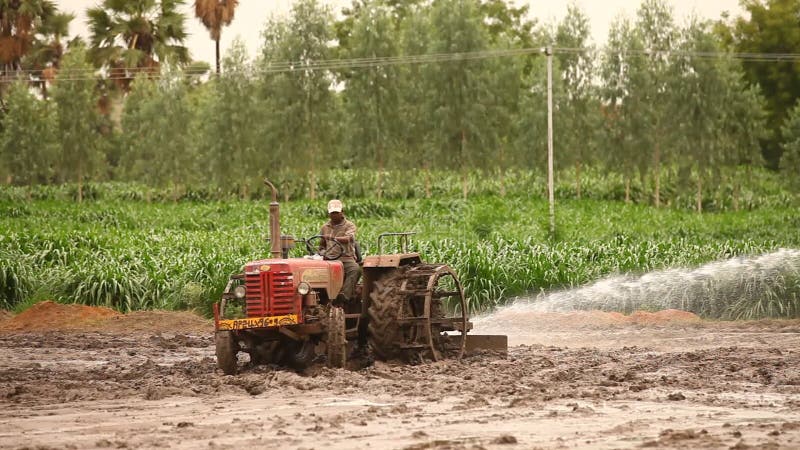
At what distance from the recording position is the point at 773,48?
67.1 metres

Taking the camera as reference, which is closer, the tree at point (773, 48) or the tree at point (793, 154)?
the tree at point (793, 154)

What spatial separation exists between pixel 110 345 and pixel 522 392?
359 inches

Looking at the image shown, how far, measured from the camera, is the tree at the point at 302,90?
50.4 metres

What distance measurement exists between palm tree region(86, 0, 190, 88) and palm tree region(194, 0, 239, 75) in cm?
126

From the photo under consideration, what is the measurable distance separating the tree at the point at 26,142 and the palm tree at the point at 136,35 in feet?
26.8

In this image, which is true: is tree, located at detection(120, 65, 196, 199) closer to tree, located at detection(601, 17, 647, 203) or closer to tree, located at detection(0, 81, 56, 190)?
tree, located at detection(0, 81, 56, 190)

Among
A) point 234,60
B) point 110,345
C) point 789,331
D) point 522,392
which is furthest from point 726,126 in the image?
point 522,392

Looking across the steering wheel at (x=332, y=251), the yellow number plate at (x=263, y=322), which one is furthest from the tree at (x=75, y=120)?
the yellow number plate at (x=263, y=322)

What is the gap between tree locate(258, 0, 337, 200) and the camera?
50.4 meters

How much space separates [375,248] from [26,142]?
26.3m

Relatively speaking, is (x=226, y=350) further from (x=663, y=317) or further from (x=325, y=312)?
(x=663, y=317)

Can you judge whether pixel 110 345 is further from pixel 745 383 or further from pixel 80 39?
pixel 80 39

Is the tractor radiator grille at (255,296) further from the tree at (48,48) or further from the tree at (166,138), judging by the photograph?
the tree at (48,48)

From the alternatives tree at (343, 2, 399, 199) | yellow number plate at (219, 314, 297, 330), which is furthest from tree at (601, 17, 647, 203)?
yellow number plate at (219, 314, 297, 330)
